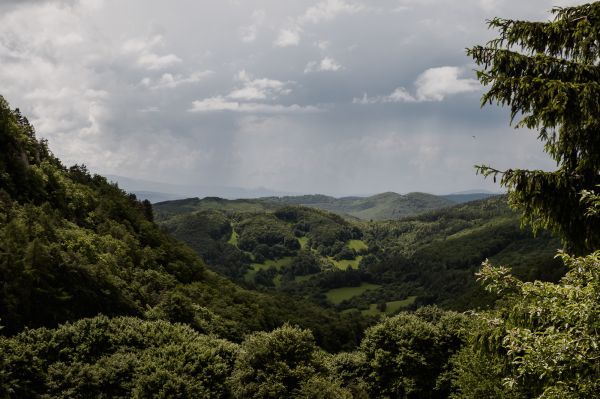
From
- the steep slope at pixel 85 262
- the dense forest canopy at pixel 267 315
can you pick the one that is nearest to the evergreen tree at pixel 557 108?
the dense forest canopy at pixel 267 315

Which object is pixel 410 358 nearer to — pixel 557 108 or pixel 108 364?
pixel 108 364

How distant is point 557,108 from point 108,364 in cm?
3931

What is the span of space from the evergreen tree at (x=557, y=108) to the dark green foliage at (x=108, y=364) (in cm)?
3146

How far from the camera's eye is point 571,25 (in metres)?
13.4

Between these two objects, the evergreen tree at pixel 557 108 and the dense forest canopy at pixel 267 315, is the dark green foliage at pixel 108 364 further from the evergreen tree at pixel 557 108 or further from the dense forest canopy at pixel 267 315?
the evergreen tree at pixel 557 108

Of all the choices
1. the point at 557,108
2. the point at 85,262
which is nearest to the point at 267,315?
the point at 85,262

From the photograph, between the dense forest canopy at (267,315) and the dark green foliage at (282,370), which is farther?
the dark green foliage at (282,370)

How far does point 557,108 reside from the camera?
12188mm

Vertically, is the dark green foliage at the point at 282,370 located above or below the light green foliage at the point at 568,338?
below

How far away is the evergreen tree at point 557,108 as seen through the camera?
12.7m

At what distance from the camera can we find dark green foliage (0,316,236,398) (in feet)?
113

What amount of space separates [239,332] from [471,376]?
5171cm

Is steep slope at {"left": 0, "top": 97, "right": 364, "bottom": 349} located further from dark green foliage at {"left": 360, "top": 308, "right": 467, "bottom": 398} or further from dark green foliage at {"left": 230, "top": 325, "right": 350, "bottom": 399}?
dark green foliage at {"left": 360, "top": 308, "right": 467, "bottom": 398}

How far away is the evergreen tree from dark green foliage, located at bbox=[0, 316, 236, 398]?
103 feet
